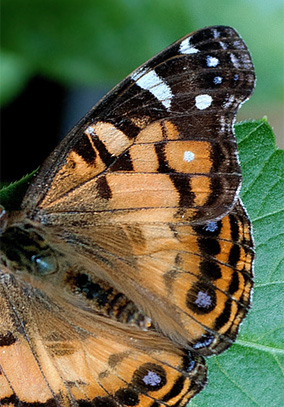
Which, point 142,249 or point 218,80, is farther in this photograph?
point 142,249

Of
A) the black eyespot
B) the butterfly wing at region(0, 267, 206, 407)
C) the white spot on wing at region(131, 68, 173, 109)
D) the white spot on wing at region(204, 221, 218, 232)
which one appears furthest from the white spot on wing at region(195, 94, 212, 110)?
the black eyespot

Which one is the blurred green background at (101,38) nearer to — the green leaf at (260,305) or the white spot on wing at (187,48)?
the green leaf at (260,305)

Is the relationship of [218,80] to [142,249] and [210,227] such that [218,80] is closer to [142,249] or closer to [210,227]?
[210,227]

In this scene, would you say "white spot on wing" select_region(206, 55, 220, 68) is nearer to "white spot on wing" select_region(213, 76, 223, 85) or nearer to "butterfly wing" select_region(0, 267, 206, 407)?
"white spot on wing" select_region(213, 76, 223, 85)

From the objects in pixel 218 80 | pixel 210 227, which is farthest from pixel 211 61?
pixel 210 227

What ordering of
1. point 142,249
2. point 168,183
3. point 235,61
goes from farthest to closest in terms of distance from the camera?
point 142,249 → point 168,183 → point 235,61

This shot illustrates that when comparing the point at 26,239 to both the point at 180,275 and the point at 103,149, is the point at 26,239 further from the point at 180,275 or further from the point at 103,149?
the point at 180,275

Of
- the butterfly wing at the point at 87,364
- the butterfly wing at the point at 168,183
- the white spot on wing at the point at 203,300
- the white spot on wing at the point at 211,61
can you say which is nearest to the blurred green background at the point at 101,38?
the butterfly wing at the point at 168,183
